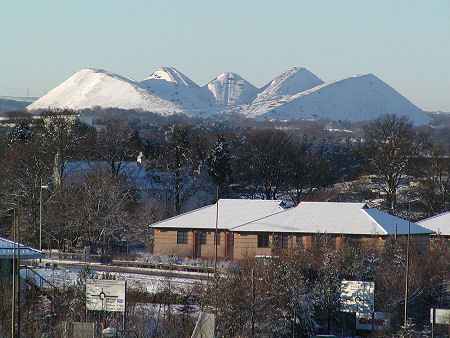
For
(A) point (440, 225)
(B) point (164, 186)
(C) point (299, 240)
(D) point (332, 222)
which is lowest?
(C) point (299, 240)

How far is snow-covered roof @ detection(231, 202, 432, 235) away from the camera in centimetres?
4734

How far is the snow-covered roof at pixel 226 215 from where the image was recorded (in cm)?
5147

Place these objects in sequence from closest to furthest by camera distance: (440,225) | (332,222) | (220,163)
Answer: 1. (332,222)
2. (440,225)
3. (220,163)

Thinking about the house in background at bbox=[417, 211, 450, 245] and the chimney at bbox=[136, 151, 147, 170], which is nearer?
the house in background at bbox=[417, 211, 450, 245]

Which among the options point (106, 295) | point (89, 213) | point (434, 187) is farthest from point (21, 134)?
point (106, 295)

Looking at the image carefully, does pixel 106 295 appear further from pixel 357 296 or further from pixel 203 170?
pixel 203 170

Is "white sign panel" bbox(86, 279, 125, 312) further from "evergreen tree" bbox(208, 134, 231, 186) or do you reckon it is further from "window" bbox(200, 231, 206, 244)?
"evergreen tree" bbox(208, 134, 231, 186)

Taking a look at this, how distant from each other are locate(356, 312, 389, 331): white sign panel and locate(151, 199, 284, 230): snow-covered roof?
820 inches

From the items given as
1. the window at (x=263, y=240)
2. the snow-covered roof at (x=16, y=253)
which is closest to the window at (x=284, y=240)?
the window at (x=263, y=240)

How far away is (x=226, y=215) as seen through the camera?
5303 cm

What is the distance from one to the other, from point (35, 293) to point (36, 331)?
5.19 m

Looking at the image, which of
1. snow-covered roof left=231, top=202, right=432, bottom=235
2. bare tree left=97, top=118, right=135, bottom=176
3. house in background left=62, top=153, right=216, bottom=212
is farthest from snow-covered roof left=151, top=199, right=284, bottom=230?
bare tree left=97, top=118, right=135, bottom=176

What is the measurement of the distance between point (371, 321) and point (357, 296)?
5.06 ft

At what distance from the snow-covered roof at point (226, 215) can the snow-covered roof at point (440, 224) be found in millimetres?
9280
